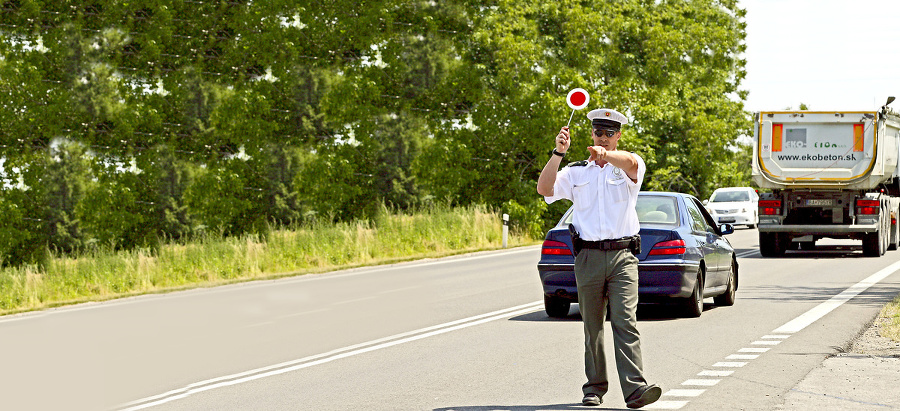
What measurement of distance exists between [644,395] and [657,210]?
6773 mm

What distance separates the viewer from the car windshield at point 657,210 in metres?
13.7

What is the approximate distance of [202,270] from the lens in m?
22.5

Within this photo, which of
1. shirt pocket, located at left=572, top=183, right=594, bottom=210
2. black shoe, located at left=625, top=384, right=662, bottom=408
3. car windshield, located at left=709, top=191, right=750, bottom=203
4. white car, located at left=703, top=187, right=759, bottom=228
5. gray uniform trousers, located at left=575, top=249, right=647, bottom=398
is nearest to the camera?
black shoe, located at left=625, top=384, right=662, bottom=408

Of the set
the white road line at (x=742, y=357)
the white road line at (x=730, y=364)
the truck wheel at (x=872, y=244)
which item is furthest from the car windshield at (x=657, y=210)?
the truck wheel at (x=872, y=244)

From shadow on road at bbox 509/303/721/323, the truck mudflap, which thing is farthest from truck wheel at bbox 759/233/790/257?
shadow on road at bbox 509/303/721/323

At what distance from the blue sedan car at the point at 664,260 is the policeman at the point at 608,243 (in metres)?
5.04

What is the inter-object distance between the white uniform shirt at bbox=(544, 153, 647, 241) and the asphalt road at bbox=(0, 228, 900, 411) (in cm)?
126

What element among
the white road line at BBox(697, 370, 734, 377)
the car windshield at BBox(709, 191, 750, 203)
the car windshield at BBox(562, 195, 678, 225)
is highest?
the car windshield at BBox(562, 195, 678, 225)

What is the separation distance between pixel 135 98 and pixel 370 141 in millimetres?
6055

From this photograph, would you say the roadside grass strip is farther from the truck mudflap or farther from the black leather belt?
the truck mudflap

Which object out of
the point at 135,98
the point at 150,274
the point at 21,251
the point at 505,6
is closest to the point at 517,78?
the point at 505,6

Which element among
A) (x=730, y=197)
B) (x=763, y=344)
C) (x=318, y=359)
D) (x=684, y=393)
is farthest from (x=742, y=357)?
(x=730, y=197)

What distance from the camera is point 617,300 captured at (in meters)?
7.45

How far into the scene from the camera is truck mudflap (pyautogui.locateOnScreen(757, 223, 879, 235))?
24812 mm
